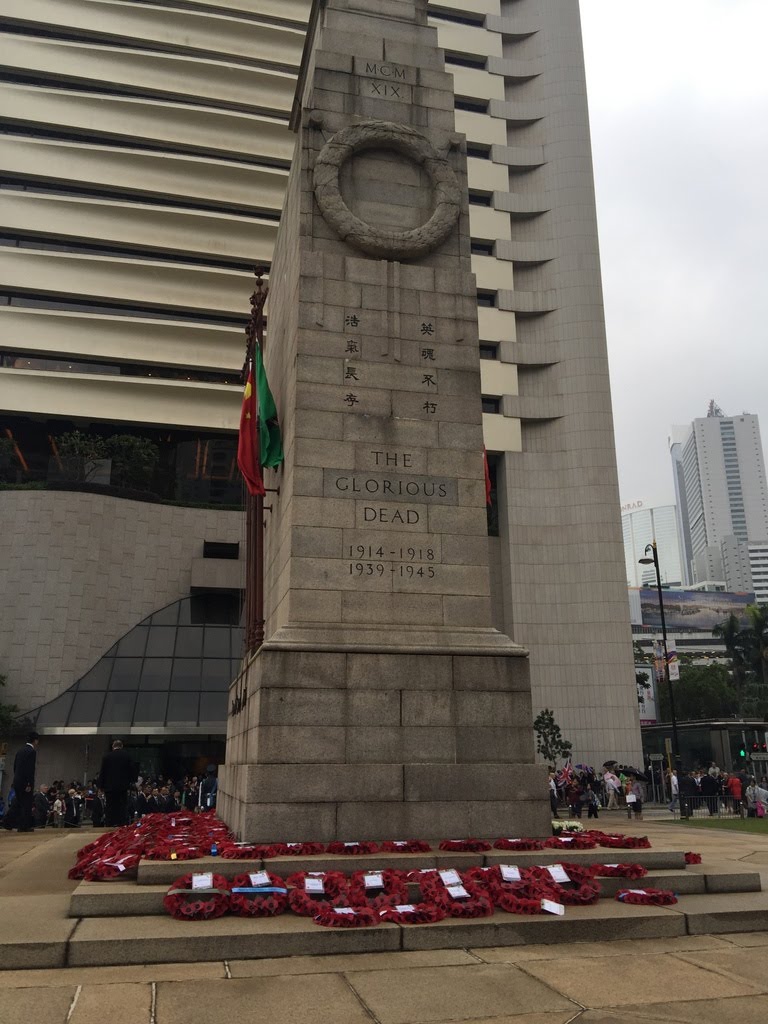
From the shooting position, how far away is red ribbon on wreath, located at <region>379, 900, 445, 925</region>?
725 centimetres

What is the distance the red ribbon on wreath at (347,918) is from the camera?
7047 millimetres

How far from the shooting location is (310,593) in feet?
37.9

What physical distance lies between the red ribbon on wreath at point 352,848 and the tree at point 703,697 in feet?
268

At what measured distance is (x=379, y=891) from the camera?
8.20 meters

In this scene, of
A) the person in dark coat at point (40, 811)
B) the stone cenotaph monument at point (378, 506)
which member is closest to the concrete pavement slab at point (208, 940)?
the stone cenotaph monument at point (378, 506)

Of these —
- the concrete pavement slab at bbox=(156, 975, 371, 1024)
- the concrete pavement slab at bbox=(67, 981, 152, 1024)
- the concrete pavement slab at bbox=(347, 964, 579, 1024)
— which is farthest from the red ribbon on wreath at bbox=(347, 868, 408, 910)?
the concrete pavement slab at bbox=(67, 981, 152, 1024)

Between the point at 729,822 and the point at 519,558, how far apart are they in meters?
26.0

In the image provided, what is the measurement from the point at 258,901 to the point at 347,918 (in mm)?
994

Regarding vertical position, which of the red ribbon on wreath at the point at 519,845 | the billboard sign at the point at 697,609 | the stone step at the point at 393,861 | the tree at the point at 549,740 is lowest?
the stone step at the point at 393,861

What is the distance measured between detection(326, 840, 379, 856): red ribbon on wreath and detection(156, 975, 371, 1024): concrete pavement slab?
3.10 m

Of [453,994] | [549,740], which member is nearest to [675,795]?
[549,740]

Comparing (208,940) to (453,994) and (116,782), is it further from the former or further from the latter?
(116,782)

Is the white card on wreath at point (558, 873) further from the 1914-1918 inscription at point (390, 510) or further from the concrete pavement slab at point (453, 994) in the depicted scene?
the 1914-1918 inscription at point (390, 510)

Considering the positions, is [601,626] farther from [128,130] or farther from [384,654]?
[128,130]
